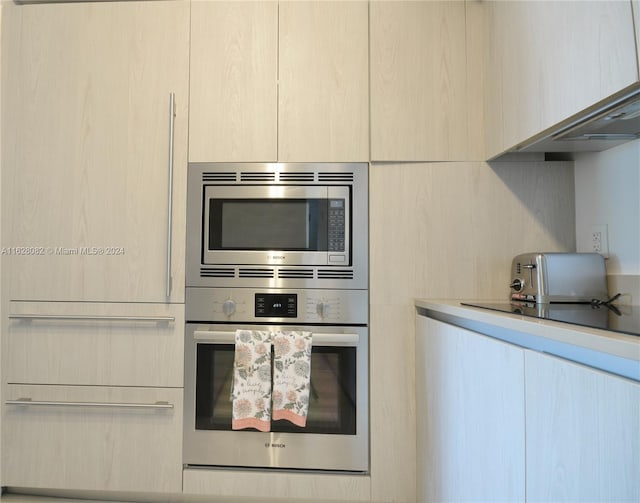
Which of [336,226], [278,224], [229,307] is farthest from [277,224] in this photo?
[229,307]

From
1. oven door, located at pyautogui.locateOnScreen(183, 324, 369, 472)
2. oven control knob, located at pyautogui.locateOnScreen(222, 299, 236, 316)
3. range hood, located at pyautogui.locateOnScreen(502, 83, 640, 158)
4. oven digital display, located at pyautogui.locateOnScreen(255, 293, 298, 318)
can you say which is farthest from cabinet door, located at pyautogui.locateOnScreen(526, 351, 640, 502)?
oven control knob, located at pyautogui.locateOnScreen(222, 299, 236, 316)

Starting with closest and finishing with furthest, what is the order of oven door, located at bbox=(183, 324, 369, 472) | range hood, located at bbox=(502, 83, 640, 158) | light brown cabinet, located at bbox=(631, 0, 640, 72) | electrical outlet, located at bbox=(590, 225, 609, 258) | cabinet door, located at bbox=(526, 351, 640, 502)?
1. cabinet door, located at bbox=(526, 351, 640, 502)
2. light brown cabinet, located at bbox=(631, 0, 640, 72)
3. range hood, located at bbox=(502, 83, 640, 158)
4. electrical outlet, located at bbox=(590, 225, 609, 258)
5. oven door, located at bbox=(183, 324, 369, 472)

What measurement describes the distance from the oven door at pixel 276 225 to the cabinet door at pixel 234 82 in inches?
6.2

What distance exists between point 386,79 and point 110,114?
110 centimetres

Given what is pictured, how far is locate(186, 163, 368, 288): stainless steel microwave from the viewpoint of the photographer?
1602 millimetres

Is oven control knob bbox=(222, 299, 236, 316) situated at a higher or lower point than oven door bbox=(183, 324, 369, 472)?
higher

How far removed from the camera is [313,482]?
5.01 feet

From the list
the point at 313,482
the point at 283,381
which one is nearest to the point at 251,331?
the point at 283,381

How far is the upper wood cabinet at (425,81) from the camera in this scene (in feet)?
5.21

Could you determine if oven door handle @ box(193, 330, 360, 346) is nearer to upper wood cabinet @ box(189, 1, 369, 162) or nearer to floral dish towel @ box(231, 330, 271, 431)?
floral dish towel @ box(231, 330, 271, 431)

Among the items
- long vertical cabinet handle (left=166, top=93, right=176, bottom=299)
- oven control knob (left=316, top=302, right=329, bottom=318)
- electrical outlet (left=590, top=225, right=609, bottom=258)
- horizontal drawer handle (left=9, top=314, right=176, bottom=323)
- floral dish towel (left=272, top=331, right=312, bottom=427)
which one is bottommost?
floral dish towel (left=272, top=331, right=312, bottom=427)

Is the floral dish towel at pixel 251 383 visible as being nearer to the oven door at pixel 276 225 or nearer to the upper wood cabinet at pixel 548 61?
the oven door at pixel 276 225

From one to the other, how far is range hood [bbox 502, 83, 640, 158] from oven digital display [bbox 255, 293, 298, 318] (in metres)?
0.95

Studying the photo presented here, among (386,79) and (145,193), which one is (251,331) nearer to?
(145,193)
